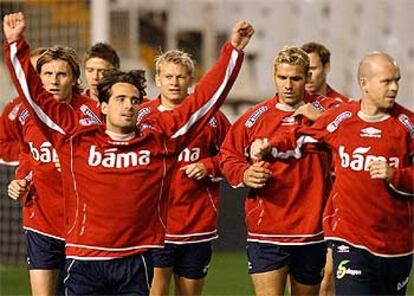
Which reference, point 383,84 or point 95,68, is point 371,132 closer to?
point 383,84

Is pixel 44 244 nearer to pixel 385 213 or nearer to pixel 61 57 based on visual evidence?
pixel 61 57

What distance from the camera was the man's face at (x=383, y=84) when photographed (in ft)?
28.9

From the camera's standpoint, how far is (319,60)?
11109 millimetres

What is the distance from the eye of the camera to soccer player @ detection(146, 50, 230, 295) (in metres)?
10.4

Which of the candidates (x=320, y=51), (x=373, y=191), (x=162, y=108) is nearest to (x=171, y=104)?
(x=162, y=108)

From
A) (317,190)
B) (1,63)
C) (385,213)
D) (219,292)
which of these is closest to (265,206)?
(317,190)

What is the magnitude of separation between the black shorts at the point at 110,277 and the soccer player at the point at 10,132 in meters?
2.43

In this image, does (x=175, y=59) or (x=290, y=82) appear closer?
(x=290, y=82)

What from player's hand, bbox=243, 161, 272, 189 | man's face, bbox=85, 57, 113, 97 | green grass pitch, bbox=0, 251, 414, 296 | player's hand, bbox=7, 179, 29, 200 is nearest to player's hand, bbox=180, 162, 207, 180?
player's hand, bbox=243, 161, 272, 189

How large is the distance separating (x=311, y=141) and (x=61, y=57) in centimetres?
175

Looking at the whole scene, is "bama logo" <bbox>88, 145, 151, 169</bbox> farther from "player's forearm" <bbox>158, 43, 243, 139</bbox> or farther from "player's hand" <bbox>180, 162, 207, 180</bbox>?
"player's hand" <bbox>180, 162, 207, 180</bbox>

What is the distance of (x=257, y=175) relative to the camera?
9484 millimetres

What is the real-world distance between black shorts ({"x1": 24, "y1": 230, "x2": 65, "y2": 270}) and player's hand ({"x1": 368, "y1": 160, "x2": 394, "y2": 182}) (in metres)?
2.61

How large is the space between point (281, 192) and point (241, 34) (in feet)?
5.30
